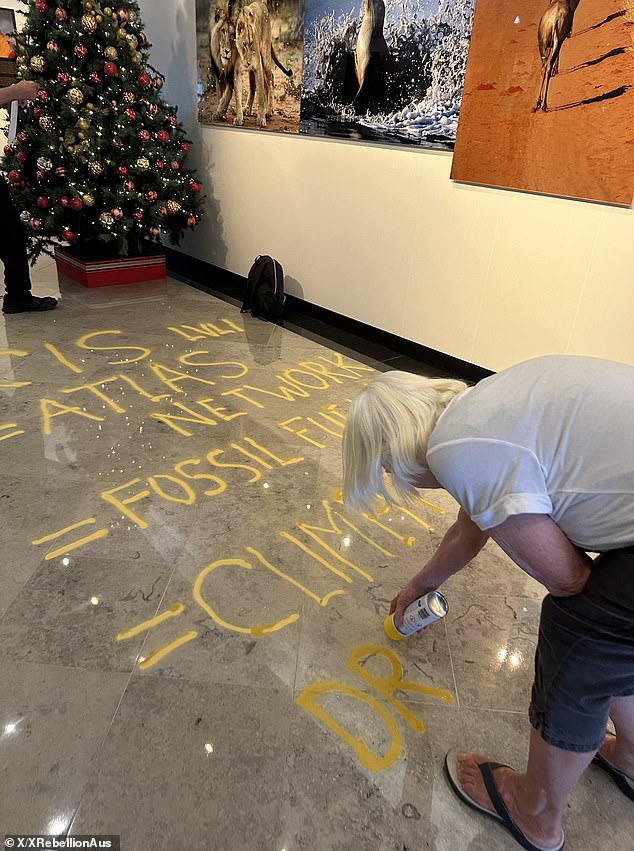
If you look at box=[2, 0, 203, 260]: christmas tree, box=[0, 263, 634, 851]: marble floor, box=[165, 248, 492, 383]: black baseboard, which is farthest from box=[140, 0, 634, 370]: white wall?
box=[0, 263, 634, 851]: marble floor

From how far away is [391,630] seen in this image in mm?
1658

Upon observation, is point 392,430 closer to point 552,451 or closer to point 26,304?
point 552,451

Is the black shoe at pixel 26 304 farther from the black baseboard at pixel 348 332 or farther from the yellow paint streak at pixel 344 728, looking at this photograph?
the yellow paint streak at pixel 344 728

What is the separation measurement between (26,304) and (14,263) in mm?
266

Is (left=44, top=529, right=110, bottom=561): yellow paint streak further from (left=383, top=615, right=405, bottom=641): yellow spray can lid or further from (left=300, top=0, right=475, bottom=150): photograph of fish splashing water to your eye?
(left=300, top=0, right=475, bottom=150): photograph of fish splashing water

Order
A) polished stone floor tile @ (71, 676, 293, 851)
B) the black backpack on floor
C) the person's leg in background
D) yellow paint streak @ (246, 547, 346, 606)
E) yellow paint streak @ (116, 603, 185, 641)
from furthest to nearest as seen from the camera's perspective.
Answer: the black backpack on floor
the person's leg in background
yellow paint streak @ (246, 547, 346, 606)
yellow paint streak @ (116, 603, 185, 641)
polished stone floor tile @ (71, 676, 293, 851)

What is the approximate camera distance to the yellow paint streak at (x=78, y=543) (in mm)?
1876

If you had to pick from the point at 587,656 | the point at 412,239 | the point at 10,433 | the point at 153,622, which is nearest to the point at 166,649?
the point at 153,622

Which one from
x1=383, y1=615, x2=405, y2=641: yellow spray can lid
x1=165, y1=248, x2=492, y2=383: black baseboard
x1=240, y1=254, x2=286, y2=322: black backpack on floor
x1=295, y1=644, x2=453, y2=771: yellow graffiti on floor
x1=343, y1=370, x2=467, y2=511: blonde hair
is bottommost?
x1=295, y1=644, x2=453, y2=771: yellow graffiti on floor

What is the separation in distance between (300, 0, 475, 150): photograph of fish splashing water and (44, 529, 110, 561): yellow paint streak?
2.63 metres

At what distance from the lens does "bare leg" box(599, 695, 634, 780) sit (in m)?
1.25

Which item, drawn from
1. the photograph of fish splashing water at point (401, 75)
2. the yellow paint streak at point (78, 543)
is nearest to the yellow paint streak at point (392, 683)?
the yellow paint streak at point (78, 543)

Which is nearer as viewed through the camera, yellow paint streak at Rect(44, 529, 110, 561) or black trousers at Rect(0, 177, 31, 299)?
yellow paint streak at Rect(44, 529, 110, 561)

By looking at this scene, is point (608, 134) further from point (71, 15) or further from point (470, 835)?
point (71, 15)
